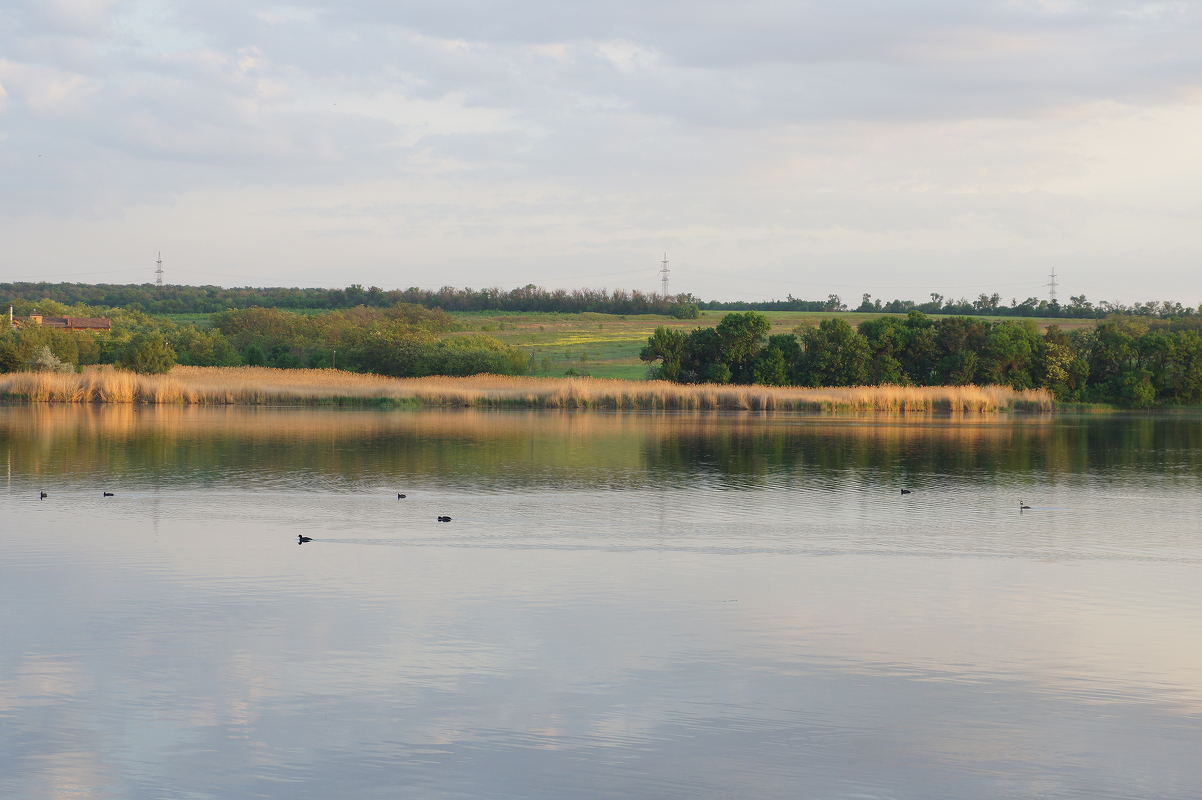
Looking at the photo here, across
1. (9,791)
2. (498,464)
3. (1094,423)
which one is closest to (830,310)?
(1094,423)

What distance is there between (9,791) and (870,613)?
24.3 feet

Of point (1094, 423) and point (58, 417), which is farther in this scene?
point (1094, 423)

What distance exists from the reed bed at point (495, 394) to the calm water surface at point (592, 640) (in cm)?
3388

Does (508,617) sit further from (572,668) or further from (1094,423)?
(1094,423)

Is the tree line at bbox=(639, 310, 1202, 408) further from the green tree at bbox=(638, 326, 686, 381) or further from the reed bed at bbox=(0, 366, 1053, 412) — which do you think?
the reed bed at bbox=(0, 366, 1053, 412)

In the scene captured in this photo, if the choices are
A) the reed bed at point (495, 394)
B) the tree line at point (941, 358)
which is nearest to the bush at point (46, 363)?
the reed bed at point (495, 394)

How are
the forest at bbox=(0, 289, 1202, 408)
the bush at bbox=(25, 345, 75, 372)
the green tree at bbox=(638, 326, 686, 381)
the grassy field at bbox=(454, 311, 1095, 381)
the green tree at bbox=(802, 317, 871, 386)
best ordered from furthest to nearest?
the grassy field at bbox=(454, 311, 1095, 381) < the green tree at bbox=(638, 326, 686, 381) < the forest at bbox=(0, 289, 1202, 408) < the green tree at bbox=(802, 317, 871, 386) < the bush at bbox=(25, 345, 75, 372)

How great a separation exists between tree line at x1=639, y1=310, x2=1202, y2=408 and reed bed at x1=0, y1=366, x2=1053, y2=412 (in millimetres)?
7370

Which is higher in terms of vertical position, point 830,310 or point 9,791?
point 830,310

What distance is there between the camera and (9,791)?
6184 millimetres

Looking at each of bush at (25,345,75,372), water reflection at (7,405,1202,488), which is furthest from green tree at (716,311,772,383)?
bush at (25,345,75,372)

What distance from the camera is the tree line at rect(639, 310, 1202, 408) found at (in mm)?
67062

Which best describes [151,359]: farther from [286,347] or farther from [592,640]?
[592,640]

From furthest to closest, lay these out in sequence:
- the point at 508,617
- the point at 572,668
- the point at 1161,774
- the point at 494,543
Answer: the point at 494,543, the point at 508,617, the point at 572,668, the point at 1161,774
